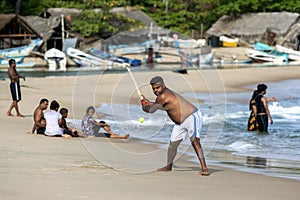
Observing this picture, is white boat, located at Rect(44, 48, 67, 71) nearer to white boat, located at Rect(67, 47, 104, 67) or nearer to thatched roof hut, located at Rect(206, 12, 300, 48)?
white boat, located at Rect(67, 47, 104, 67)

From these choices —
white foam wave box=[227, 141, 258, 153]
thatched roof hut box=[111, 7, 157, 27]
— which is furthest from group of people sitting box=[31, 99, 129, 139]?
thatched roof hut box=[111, 7, 157, 27]

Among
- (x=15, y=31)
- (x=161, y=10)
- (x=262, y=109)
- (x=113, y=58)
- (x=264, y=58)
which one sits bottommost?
(x=262, y=109)

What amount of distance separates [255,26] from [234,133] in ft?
118

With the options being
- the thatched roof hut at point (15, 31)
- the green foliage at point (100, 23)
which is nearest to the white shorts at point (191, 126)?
the thatched roof hut at point (15, 31)

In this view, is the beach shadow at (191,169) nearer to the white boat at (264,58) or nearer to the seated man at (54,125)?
the seated man at (54,125)

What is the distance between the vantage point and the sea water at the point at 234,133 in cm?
964

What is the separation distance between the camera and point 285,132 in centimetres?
1409

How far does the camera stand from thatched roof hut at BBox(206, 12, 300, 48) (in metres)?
47.6

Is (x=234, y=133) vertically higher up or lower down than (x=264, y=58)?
lower down

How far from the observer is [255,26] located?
4875cm

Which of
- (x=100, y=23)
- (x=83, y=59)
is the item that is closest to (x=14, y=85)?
(x=83, y=59)

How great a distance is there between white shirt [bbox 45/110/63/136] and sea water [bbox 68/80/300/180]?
181cm

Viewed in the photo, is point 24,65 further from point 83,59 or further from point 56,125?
point 56,125

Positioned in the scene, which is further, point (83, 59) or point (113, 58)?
point (113, 58)
